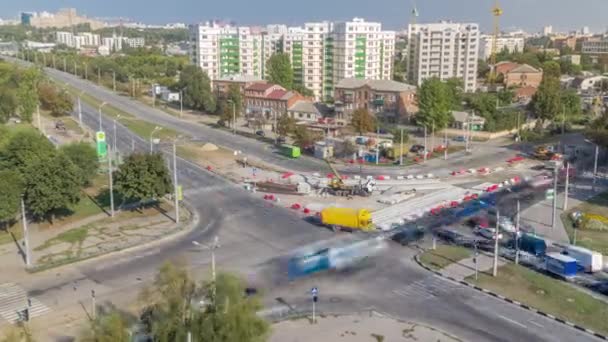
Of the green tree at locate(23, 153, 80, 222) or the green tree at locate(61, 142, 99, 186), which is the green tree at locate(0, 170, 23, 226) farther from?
the green tree at locate(61, 142, 99, 186)

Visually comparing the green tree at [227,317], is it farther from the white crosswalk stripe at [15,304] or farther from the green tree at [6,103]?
the green tree at [6,103]

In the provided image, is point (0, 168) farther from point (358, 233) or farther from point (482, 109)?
point (482, 109)

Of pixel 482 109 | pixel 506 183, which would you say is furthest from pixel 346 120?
pixel 506 183

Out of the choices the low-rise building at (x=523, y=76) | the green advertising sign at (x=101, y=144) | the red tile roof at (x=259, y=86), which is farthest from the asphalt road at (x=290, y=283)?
the low-rise building at (x=523, y=76)

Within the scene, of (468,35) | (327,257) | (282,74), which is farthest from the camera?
(468,35)

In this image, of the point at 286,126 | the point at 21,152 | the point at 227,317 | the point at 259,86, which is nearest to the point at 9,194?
the point at 21,152

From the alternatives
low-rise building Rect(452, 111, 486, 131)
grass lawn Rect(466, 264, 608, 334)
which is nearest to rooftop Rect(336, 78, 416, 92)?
low-rise building Rect(452, 111, 486, 131)
